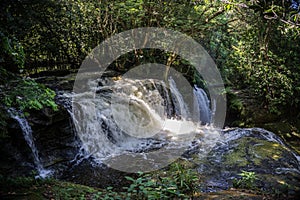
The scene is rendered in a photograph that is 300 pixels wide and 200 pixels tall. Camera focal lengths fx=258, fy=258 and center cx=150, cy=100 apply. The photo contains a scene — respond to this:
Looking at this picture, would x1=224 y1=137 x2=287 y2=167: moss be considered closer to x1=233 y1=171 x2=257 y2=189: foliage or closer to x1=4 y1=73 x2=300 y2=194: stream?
x1=4 y1=73 x2=300 y2=194: stream

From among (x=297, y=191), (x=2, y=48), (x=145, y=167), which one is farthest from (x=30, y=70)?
(x=297, y=191)

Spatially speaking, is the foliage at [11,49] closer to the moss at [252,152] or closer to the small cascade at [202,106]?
the moss at [252,152]

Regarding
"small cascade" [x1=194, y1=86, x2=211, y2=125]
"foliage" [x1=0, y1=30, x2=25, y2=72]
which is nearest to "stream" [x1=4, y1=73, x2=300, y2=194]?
"small cascade" [x1=194, y1=86, x2=211, y2=125]

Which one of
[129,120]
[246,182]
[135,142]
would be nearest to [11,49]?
[246,182]

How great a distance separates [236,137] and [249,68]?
2.98 meters

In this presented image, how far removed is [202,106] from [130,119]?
381cm

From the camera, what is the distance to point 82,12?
9227mm

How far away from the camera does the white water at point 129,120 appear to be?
6609 millimetres

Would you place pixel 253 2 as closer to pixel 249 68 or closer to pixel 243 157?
pixel 243 157

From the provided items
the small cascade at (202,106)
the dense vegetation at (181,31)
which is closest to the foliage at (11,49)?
the dense vegetation at (181,31)

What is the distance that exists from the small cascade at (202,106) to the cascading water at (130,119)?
0.23 m

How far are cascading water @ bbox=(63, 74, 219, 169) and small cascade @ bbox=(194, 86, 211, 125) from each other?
23 centimetres

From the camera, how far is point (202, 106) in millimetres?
10461

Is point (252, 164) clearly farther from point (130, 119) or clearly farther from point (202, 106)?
point (202, 106)
